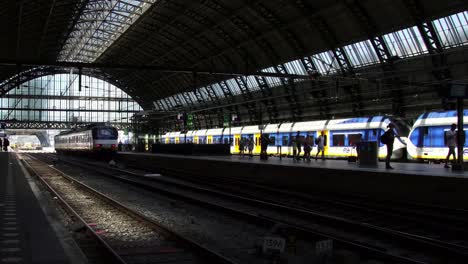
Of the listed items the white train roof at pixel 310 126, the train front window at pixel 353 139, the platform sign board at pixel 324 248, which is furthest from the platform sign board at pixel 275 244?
the white train roof at pixel 310 126

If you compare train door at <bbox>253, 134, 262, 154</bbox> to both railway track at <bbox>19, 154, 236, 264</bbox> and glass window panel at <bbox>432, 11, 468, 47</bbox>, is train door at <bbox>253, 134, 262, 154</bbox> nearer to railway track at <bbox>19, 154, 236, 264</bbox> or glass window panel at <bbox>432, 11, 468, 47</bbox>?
glass window panel at <bbox>432, 11, 468, 47</bbox>

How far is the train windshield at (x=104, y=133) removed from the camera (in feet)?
157

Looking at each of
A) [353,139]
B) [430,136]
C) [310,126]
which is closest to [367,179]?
[430,136]

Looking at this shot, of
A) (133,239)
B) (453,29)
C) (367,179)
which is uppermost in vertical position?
(453,29)

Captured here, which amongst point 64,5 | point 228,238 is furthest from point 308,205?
point 64,5

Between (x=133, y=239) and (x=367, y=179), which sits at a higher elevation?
(x=367, y=179)

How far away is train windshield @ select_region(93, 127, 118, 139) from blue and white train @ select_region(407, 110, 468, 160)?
29.6 meters

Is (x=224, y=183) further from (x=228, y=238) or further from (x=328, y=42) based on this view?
(x=328, y=42)

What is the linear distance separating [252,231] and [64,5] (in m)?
41.2

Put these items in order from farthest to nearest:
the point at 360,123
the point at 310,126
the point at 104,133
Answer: the point at 104,133, the point at 310,126, the point at 360,123

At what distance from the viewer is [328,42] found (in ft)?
141

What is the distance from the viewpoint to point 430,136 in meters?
29.9

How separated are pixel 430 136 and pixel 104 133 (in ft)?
103

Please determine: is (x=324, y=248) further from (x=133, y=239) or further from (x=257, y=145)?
(x=257, y=145)
